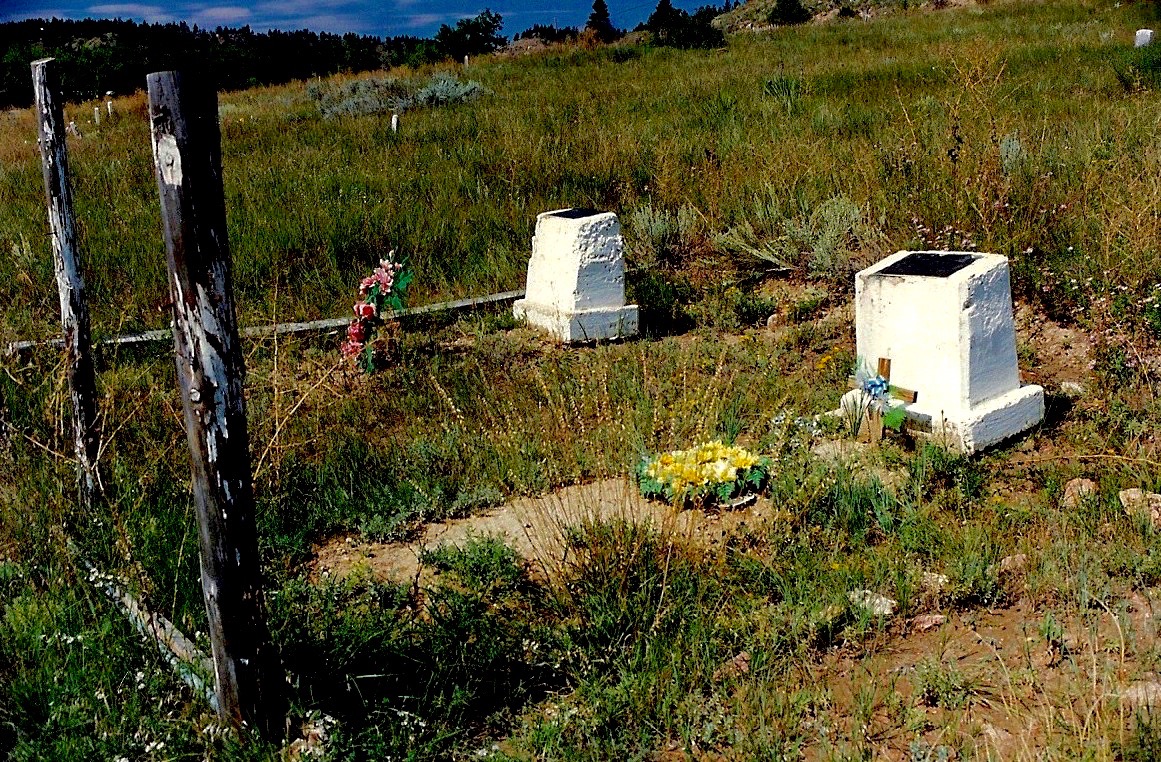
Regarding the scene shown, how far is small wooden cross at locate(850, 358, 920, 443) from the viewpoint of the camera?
16.5 feet

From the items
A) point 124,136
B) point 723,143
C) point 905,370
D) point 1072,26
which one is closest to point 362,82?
point 124,136

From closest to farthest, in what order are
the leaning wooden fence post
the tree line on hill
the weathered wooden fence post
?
the leaning wooden fence post, the weathered wooden fence post, the tree line on hill

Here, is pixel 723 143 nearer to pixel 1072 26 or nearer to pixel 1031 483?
pixel 1031 483

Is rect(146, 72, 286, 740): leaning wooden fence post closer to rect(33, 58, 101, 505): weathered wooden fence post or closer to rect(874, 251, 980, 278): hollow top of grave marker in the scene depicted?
rect(33, 58, 101, 505): weathered wooden fence post

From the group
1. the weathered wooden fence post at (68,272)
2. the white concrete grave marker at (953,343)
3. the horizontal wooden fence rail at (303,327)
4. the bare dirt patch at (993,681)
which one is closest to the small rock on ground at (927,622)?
the bare dirt patch at (993,681)

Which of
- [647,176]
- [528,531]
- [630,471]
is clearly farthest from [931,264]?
[647,176]

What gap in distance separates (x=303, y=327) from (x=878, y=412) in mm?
4247

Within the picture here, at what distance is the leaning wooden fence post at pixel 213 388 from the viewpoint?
2.36 meters

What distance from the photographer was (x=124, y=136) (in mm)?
16078

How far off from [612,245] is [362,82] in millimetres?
15233

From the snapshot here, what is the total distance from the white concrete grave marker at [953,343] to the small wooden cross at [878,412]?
0.11 ft

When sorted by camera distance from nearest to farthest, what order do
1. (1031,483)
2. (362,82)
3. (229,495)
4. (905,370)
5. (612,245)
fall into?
(229,495) → (1031,483) → (905,370) → (612,245) → (362,82)

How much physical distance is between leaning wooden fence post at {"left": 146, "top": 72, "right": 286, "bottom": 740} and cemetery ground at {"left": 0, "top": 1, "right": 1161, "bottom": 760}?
0.24 m

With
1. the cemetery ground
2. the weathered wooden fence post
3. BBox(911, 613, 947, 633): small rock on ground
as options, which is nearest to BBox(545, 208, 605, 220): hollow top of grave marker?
the cemetery ground
